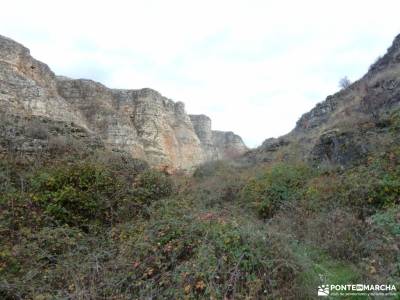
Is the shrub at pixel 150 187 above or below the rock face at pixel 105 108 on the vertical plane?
below

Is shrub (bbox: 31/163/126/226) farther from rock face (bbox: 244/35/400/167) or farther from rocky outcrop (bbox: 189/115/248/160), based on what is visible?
rocky outcrop (bbox: 189/115/248/160)

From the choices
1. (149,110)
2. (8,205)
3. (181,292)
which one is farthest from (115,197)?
(149,110)

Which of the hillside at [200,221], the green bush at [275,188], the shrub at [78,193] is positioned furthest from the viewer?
the green bush at [275,188]

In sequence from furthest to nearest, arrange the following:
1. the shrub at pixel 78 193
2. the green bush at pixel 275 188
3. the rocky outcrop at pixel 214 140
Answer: the rocky outcrop at pixel 214 140, the green bush at pixel 275 188, the shrub at pixel 78 193

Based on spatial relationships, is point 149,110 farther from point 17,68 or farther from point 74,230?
point 74,230

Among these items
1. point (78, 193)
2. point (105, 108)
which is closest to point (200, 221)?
point (78, 193)

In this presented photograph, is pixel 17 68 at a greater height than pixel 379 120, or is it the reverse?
pixel 17 68

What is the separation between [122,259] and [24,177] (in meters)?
4.21

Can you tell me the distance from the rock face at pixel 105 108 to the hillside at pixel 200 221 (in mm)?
6998

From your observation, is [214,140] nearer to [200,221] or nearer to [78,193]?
[78,193]

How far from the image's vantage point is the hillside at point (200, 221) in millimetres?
3756

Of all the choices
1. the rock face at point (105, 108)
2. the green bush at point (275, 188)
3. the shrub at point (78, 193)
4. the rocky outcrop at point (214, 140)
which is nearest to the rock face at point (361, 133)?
the green bush at point (275, 188)

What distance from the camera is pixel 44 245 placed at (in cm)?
493

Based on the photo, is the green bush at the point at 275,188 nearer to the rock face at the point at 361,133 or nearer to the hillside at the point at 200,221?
the hillside at the point at 200,221
